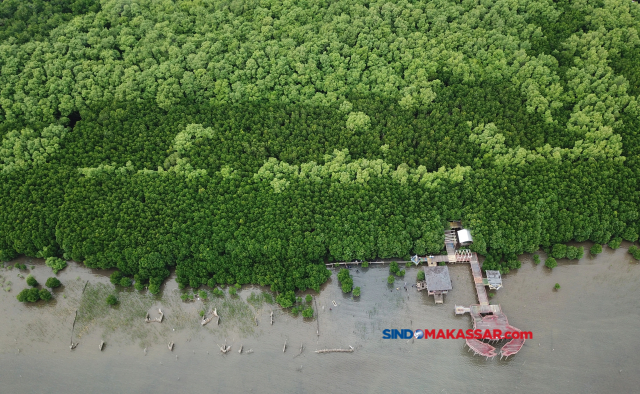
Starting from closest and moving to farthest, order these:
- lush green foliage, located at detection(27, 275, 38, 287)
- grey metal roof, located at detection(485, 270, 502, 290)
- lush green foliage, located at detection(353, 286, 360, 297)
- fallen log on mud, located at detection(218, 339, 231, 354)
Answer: fallen log on mud, located at detection(218, 339, 231, 354), grey metal roof, located at detection(485, 270, 502, 290), lush green foliage, located at detection(353, 286, 360, 297), lush green foliage, located at detection(27, 275, 38, 287)

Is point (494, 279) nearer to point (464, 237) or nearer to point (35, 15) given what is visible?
point (464, 237)

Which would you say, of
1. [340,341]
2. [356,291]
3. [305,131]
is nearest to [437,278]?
[356,291]

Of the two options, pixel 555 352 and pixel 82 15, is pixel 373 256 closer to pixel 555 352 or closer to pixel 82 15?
pixel 555 352

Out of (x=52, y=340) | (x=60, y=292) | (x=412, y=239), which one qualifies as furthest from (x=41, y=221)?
(x=412, y=239)

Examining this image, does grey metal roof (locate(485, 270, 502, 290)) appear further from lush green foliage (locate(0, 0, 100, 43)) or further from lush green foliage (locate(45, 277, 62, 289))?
lush green foliage (locate(0, 0, 100, 43))

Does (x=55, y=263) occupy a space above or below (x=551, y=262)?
above

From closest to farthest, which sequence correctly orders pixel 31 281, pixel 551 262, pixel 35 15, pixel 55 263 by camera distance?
pixel 551 262 < pixel 31 281 < pixel 55 263 < pixel 35 15

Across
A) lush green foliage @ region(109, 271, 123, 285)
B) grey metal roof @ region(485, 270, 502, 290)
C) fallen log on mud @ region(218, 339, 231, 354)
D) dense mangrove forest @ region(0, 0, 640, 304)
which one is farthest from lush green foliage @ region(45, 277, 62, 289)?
grey metal roof @ region(485, 270, 502, 290)
